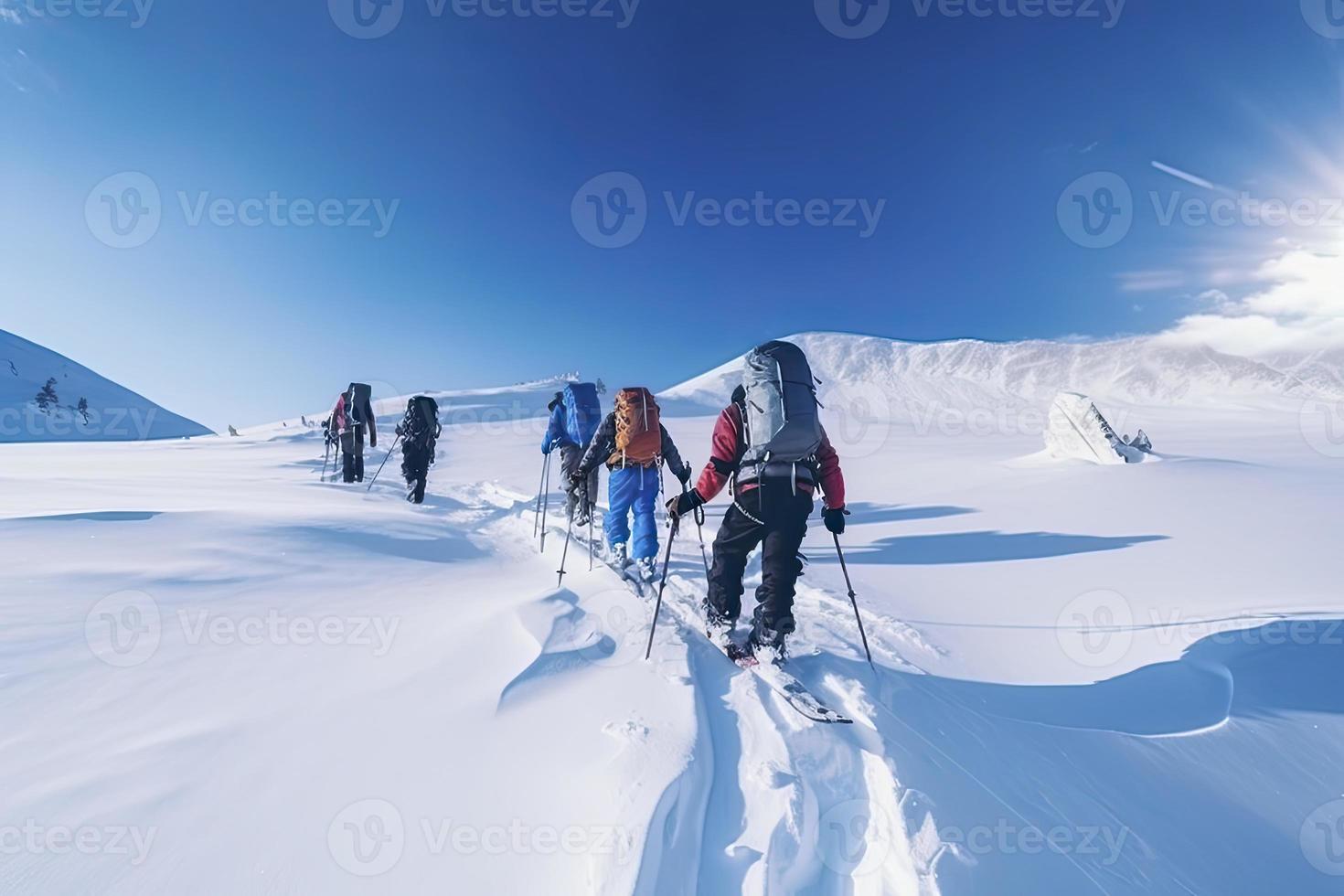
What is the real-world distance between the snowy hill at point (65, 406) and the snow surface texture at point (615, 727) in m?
56.5

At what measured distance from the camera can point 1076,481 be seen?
11.1 m

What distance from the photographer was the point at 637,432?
239 inches

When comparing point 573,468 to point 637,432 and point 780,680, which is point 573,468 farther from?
point 780,680

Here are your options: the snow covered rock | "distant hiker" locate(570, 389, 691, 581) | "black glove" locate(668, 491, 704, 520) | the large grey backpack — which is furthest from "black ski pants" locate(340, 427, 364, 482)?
the snow covered rock

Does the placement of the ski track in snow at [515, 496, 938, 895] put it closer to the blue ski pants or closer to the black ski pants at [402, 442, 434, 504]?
the blue ski pants

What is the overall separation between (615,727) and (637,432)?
383 centimetres

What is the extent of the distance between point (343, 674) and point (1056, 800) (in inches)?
145

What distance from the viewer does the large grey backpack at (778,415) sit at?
3771 mm

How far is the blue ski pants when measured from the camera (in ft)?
19.2
